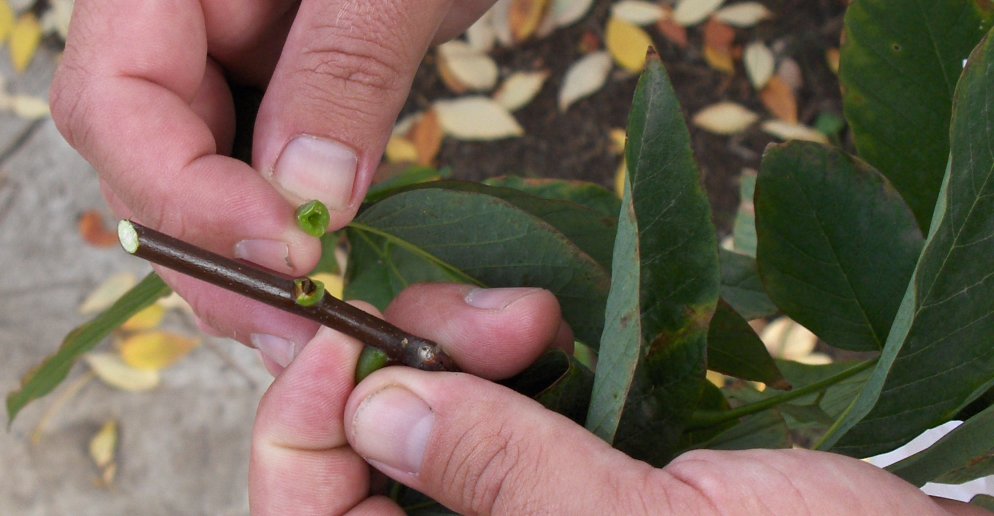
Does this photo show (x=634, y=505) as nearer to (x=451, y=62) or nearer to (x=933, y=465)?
(x=933, y=465)

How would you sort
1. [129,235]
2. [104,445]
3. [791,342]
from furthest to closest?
[104,445] < [791,342] < [129,235]

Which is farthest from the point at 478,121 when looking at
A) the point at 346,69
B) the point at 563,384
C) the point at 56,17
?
the point at 563,384

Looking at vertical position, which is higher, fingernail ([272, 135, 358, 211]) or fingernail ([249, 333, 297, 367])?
fingernail ([272, 135, 358, 211])

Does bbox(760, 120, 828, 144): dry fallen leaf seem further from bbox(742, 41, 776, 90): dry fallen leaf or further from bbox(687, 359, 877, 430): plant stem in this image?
bbox(687, 359, 877, 430): plant stem

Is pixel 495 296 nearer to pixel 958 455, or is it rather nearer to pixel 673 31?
pixel 958 455

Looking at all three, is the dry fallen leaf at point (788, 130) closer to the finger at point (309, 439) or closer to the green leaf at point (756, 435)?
the green leaf at point (756, 435)

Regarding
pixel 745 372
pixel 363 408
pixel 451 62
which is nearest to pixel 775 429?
pixel 745 372

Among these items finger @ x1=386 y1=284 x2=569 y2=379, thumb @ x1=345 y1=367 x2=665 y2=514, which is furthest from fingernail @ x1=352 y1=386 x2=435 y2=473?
finger @ x1=386 y1=284 x2=569 y2=379
